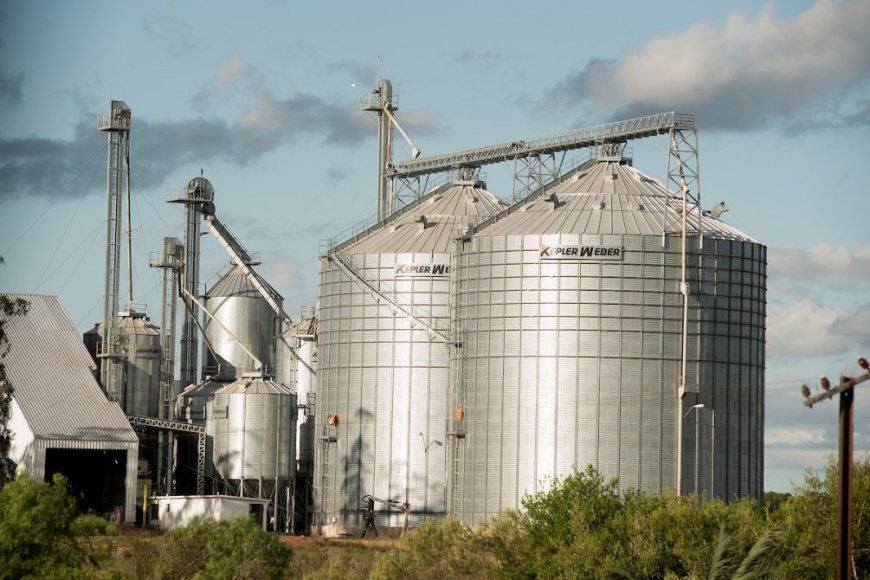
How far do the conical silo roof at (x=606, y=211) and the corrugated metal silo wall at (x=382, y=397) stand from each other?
8062mm

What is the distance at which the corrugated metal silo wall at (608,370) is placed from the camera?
110 m

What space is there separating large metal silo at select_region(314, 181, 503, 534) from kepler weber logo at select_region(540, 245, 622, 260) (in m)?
9.21

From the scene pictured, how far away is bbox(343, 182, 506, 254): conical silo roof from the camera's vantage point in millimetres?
125875

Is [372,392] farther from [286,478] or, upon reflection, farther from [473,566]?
[473,566]

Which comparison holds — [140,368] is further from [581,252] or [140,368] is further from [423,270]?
[581,252]

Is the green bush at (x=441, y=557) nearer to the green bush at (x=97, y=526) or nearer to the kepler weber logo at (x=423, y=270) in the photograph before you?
the green bush at (x=97, y=526)

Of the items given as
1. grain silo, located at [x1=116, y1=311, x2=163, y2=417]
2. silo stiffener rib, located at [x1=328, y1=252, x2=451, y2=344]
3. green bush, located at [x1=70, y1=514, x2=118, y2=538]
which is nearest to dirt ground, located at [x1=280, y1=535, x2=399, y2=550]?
green bush, located at [x1=70, y1=514, x2=118, y2=538]

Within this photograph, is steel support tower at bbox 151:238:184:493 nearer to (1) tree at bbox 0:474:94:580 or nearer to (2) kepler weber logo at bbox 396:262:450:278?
(2) kepler weber logo at bbox 396:262:450:278

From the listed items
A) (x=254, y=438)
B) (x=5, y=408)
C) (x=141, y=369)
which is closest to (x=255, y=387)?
(x=254, y=438)

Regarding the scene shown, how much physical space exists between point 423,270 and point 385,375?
288 inches

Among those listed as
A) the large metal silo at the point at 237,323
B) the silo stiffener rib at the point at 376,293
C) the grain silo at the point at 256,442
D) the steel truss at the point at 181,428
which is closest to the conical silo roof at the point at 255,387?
the grain silo at the point at 256,442

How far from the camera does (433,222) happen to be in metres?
129

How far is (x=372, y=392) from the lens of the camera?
123 metres

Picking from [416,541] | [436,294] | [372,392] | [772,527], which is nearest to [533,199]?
[436,294]
